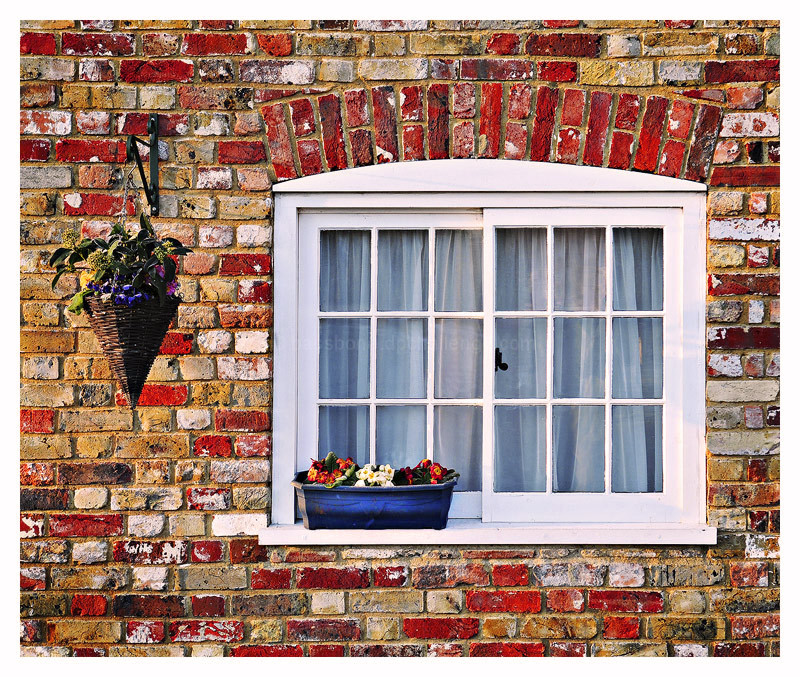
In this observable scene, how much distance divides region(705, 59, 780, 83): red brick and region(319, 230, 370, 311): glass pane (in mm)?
1675

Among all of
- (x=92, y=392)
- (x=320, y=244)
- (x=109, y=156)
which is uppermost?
(x=109, y=156)

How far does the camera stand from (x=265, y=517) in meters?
3.40

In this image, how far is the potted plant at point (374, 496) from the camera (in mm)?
3326

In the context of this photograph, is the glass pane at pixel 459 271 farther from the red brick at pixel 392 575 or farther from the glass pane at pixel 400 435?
the red brick at pixel 392 575

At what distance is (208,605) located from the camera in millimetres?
3383

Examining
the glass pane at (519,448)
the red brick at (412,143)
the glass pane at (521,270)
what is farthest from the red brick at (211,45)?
the glass pane at (519,448)

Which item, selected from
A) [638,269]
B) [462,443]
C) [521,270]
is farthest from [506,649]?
[638,269]

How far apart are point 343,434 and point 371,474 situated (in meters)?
A: 0.29

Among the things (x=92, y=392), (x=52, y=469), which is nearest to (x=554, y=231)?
(x=92, y=392)

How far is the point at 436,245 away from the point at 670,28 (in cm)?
139

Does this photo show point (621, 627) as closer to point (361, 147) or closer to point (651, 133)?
point (651, 133)

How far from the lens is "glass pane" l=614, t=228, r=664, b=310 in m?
3.54

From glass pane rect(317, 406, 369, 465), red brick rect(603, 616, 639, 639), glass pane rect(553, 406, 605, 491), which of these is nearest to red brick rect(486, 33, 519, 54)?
glass pane rect(553, 406, 605, 491)

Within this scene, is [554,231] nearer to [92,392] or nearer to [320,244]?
[320,244]
